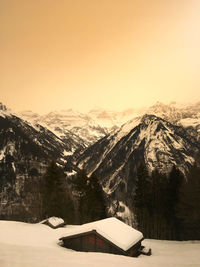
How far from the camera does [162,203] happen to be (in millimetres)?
39375

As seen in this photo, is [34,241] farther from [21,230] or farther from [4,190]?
[4,190]

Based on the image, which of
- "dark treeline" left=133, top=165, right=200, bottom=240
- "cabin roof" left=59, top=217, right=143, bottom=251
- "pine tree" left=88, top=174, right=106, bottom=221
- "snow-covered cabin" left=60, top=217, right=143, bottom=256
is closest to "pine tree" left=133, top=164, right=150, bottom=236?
"dark treeline" left=133, top=165, right=200, bottom=240

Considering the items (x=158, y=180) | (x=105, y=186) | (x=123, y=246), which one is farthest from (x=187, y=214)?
(x=105, y=186)

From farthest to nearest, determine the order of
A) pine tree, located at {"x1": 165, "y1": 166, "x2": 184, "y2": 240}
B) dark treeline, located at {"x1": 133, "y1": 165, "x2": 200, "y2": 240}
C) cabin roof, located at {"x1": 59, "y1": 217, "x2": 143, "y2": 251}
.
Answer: pine tree, located at {"x1": 165, "y1": 166, "x2": 184, "y2": 240}, dark treeline, located at {"x1": 133, "y1": 165, "x2": 200, "y2": 240}, cabin roof, located at {"x1": 59, "y1": 217, "x2": 143, "y2": 251}

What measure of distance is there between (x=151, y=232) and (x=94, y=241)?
20.1 m

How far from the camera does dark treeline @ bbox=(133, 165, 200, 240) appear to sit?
118ft

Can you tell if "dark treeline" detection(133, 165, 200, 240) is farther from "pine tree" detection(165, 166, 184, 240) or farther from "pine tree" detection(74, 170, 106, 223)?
"pine tree" detection(74, 170, 106, 223)

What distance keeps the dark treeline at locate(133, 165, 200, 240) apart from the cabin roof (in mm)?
11671

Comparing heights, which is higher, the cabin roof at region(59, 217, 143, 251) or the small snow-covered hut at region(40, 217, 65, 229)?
the cabin roof at region(59, 217, 143, 251)

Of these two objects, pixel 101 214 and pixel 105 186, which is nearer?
pixel 101 214

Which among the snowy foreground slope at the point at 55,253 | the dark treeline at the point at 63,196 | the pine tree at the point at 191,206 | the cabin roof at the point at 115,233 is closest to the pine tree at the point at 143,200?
the pine tree at the point at 191,206

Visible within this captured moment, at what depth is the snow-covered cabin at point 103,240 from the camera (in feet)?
81.2

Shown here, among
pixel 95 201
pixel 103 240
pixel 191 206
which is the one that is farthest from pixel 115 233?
pixel 95 201

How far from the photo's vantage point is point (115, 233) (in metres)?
26.7
